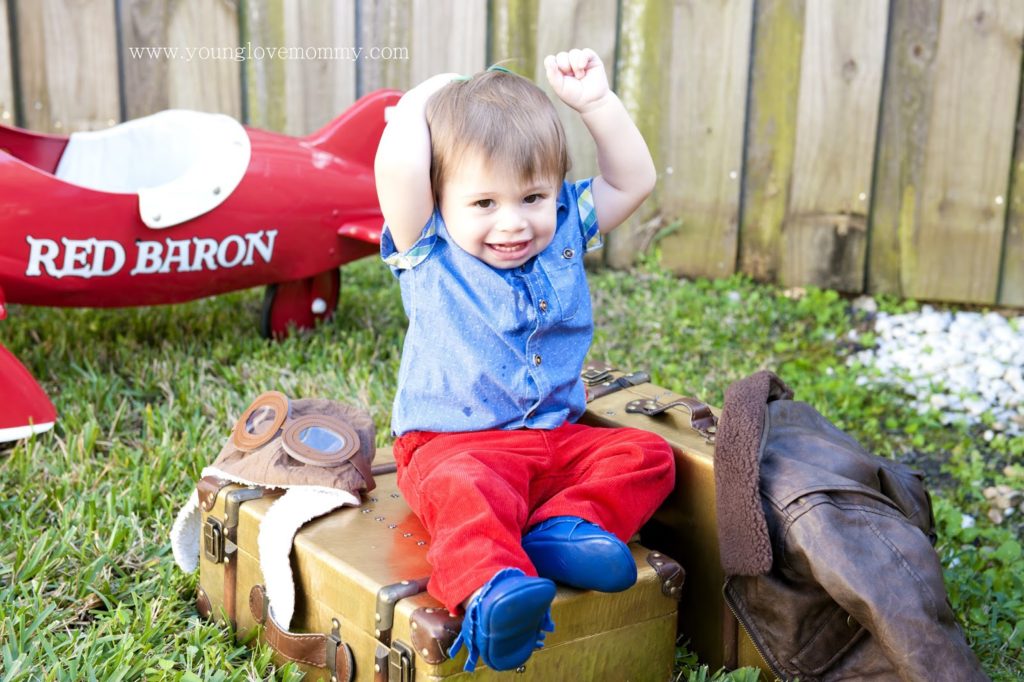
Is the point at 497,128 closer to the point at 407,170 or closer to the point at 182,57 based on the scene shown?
the point at 407,170

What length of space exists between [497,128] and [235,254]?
150 cm

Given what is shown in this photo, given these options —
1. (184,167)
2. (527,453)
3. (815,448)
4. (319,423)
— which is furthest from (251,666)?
(184,167)

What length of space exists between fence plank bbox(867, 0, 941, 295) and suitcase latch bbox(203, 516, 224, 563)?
109 inches

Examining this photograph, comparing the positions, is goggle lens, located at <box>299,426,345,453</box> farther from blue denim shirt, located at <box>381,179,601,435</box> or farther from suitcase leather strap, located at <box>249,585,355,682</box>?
suitcase leather strap, located at <box>249,585,355,682</box>

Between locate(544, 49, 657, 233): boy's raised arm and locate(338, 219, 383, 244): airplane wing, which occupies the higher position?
locate(544, 49, 657, 233): boy's raised arm

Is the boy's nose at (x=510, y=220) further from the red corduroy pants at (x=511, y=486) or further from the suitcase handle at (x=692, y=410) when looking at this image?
the suitcase handle at (x=692, y=410)

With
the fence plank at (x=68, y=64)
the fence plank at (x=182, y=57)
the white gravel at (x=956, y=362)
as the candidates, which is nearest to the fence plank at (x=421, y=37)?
the fence plank at (x=182, y=57)

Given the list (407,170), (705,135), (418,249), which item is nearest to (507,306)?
(418,249)

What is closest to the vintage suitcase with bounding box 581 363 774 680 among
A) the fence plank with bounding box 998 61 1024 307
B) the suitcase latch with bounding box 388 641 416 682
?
the suitcase latch with bounding box 388 641 416 682

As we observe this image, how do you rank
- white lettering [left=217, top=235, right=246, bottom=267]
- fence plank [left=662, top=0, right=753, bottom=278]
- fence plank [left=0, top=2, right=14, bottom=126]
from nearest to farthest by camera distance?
1. white lettering [left=217, top=235, right=246, bottom=267]
2. fence plank [left=662, top=0, right=753, bottom=278]
3. fence plank [left=0, top=2, right=14, bottom=126]

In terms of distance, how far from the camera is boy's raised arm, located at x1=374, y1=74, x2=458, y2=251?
75.8 inches

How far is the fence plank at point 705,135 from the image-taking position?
402 centimetres

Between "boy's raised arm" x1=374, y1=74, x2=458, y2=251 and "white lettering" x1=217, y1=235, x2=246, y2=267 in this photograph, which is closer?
"boy's raised arm" x1=374, y1=74, x2=458, y2=251

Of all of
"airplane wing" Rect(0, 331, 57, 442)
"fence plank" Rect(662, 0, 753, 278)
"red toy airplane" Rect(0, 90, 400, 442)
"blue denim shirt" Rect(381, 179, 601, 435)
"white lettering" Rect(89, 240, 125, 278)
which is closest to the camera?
"blue denim shirt" Rect(381, 179, 601, 435)
